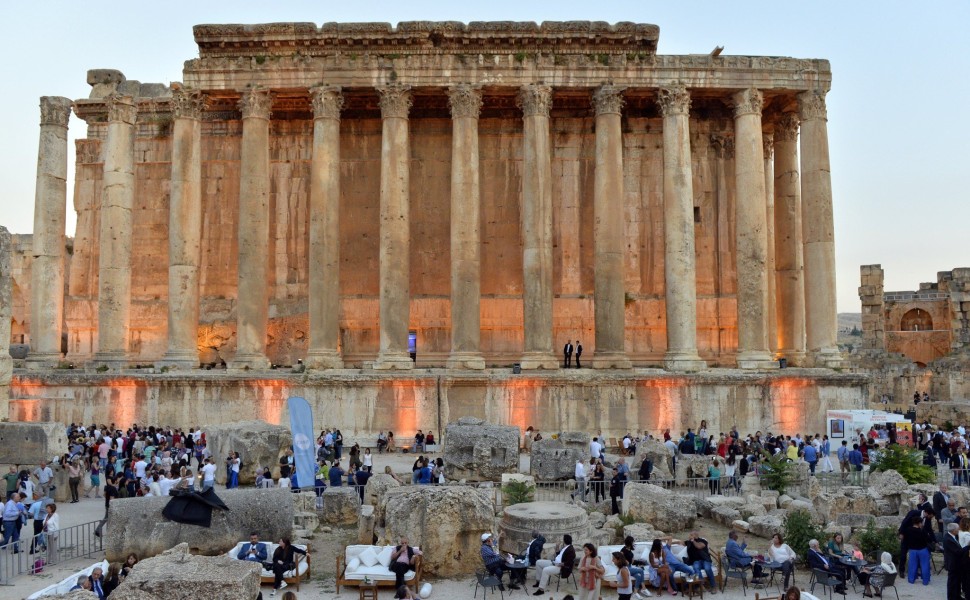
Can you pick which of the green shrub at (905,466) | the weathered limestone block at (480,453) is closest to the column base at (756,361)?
the green shrub at (905,466)

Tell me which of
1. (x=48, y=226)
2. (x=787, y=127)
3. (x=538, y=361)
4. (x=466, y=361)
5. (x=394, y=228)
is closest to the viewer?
(x=466, y=361)

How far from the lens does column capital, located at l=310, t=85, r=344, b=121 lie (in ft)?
90.0

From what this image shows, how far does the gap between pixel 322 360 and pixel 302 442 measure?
9516mm

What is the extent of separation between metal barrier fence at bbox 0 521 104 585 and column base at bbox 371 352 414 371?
12.6 m

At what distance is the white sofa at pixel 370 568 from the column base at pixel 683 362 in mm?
16420

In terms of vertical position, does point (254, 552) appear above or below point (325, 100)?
below

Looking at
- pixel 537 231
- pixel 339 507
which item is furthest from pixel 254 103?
pixel 339 507

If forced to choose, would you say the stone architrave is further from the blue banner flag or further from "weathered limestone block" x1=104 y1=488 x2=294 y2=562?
"weathered limestone block" x1=104 y1=488 x2=294 y2=562

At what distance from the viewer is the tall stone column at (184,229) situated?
89.6 feet

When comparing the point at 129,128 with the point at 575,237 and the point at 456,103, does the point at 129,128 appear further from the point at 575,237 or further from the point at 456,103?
the point at 575,237

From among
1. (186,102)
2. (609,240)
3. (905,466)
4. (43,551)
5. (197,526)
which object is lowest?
(43,551)

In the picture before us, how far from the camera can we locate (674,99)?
27.7m

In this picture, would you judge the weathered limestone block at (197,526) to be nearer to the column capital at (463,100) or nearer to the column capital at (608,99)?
the column capital at (463,100)

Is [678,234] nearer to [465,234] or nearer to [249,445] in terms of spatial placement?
[465,234]
